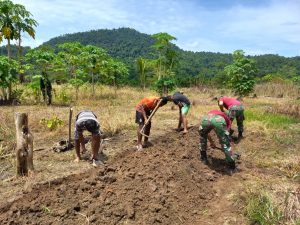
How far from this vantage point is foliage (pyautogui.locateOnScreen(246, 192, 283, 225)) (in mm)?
4695

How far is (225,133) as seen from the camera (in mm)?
6344

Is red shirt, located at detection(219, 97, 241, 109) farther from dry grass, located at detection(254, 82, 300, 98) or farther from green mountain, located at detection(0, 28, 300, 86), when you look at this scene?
green mountain, located at detection(0, 28, 300, 86)

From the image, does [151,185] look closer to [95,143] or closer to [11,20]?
[95,143]

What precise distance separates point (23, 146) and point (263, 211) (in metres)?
3.66

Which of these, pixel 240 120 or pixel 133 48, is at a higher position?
pixel 133 48

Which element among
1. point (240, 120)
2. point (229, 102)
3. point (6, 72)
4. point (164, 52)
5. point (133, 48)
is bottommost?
point (240, 120)

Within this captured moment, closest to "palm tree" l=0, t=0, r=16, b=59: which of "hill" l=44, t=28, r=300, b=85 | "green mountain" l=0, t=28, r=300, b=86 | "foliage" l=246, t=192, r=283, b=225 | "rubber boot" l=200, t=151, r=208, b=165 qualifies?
"rubber boot" l=200, t=151, r=208, b=165

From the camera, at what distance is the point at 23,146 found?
5754 millimetres

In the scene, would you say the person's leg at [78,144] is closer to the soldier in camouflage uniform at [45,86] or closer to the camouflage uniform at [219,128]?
the camouflage uniform at [219,128]

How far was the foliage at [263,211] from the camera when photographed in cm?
470

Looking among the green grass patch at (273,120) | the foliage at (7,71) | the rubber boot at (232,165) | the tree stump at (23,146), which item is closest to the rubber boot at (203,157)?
the rubber boot at (232,165)

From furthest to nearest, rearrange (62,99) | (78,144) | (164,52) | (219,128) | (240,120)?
(164,52), (62,99), (240,120), (78,144), (219,128)

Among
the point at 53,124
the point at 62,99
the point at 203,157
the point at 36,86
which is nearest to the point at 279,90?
the point at 62,99

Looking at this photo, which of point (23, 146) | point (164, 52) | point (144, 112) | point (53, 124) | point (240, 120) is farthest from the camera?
point (164, 52)
